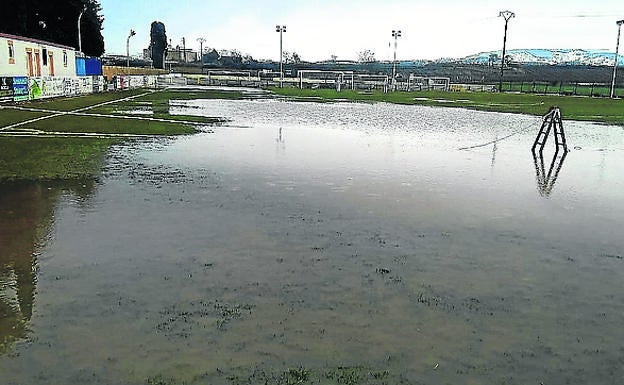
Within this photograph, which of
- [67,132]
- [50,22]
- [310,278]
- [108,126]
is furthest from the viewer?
[50,22]

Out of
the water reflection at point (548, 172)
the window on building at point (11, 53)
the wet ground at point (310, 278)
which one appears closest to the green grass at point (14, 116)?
the window on building at point (11, 53)

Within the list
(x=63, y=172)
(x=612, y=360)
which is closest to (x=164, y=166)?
(x=63, y=172)

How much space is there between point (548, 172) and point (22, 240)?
13.3 metres

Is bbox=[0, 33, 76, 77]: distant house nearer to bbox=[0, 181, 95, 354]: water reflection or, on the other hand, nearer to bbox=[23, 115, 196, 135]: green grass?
bbox=[23, 115, 196, 135]: green grass

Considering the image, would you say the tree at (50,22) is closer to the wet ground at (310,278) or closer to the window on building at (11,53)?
the window on building at (11,53)

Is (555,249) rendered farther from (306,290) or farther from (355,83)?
(355,83)

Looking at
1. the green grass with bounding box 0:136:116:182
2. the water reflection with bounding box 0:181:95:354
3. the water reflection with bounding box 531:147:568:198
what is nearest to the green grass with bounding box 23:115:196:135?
the green grass with bounding box 0:136:116:182

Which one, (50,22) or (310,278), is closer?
(310,278)

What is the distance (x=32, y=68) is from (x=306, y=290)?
152ft

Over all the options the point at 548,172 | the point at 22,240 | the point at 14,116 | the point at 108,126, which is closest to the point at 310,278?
the point at 22,240

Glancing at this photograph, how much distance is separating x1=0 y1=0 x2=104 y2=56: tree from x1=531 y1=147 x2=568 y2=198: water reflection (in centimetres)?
5980

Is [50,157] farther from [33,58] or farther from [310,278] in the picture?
[33,58]

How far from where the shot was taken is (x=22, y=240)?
29.2ft

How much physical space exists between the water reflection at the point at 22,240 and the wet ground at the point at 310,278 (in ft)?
0.12
